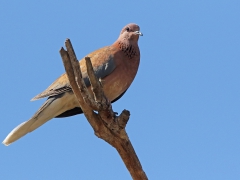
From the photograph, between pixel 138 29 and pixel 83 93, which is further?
pixel 138 29

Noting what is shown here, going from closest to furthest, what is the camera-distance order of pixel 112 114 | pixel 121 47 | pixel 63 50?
pixel 63 50, pixel 112 114, pixel 121 47

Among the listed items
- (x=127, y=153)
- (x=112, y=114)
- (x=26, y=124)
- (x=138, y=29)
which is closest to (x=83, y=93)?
(x=112, y=114)

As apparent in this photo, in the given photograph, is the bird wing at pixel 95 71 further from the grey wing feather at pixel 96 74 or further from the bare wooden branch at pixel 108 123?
the bare wooden branch at pixel 108 123

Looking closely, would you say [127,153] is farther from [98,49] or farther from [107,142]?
[98,49]

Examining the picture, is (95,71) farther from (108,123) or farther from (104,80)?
(108,123)

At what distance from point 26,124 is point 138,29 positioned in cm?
202

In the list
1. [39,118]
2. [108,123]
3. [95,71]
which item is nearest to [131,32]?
[95,71]

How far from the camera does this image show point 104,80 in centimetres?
Result: 751

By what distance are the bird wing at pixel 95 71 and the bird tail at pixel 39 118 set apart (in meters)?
0.12

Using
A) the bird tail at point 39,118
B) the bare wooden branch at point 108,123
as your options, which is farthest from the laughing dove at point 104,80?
the bare wooden branch at point 108,123

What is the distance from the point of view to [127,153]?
21.6 ft

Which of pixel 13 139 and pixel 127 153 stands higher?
pixel 13 139

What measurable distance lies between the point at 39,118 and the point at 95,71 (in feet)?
3.03

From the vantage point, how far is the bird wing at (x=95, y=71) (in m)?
7.42
